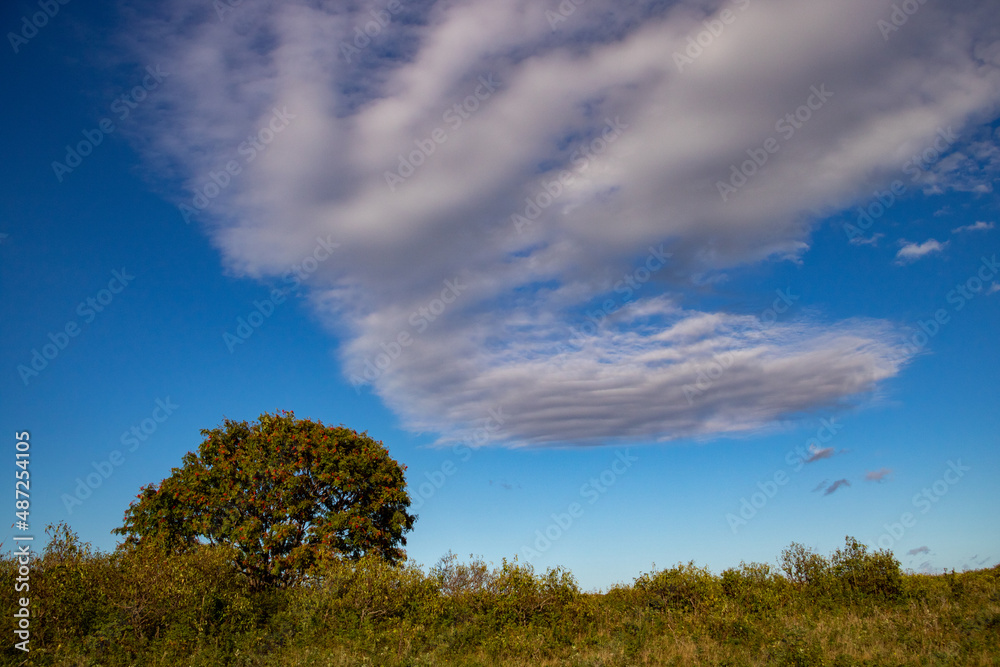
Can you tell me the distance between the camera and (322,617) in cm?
1923

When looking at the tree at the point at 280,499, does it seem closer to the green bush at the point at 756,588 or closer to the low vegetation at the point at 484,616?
the low vegetation at the point at 484,616

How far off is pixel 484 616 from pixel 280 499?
12.8 metres

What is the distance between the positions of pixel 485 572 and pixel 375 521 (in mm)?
9611

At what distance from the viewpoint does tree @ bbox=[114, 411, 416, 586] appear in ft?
87.6

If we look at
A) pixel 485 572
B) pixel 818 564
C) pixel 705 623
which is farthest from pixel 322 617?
pixel 818 564

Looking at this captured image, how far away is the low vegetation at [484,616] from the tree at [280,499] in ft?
11.8

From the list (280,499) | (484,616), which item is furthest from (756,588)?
(280,499)

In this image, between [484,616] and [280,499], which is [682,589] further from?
[280,499]

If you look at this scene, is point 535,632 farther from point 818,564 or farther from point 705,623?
point 818,564

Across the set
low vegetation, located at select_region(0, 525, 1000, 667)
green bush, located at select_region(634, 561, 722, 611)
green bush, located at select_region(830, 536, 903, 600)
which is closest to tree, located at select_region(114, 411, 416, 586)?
low vegetation, located at select_region(0, 525, 1000, 667)

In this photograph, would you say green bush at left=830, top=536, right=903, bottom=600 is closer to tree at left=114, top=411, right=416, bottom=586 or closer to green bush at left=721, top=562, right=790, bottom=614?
green bush at left=721, top=562, right=790, bottom=614

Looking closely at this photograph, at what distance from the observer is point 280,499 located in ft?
91.0

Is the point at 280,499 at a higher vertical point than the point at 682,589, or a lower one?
higher

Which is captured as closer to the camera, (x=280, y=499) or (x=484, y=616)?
(x=484, y=616)
